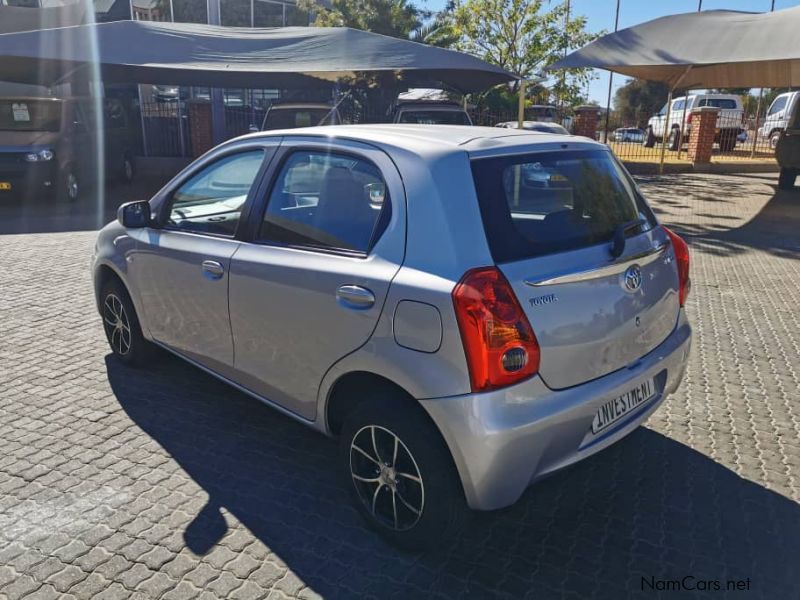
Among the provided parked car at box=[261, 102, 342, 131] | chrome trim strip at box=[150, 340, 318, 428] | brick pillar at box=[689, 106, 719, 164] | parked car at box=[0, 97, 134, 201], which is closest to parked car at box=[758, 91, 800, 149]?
brick pillar at box=[689, 106, 719, 164]

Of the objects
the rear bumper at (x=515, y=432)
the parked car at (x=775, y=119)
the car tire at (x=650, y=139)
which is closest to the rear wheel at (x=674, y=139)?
the car tire at (x=650, y=139)

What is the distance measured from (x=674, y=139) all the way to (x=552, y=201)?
83.1 feet

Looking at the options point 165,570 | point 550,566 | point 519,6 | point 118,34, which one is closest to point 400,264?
point 550,566

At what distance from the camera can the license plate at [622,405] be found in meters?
2.71

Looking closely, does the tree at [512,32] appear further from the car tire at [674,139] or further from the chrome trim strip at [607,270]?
the chrome trim strip at [607,270]

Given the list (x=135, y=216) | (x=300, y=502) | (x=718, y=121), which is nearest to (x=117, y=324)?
(x=135, y=216)

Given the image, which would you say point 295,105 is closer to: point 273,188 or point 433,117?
point 433,117

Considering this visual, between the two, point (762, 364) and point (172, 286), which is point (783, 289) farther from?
point (172, 286)

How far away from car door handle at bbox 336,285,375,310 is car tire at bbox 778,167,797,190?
52.9 feet

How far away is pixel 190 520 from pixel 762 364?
14.0 feet

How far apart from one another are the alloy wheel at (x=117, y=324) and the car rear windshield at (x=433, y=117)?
847 cm

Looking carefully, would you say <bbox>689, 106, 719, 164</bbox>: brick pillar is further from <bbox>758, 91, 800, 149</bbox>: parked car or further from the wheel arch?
the wheel arch

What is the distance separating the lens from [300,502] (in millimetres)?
3166

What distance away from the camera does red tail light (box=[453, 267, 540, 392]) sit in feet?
7.75
